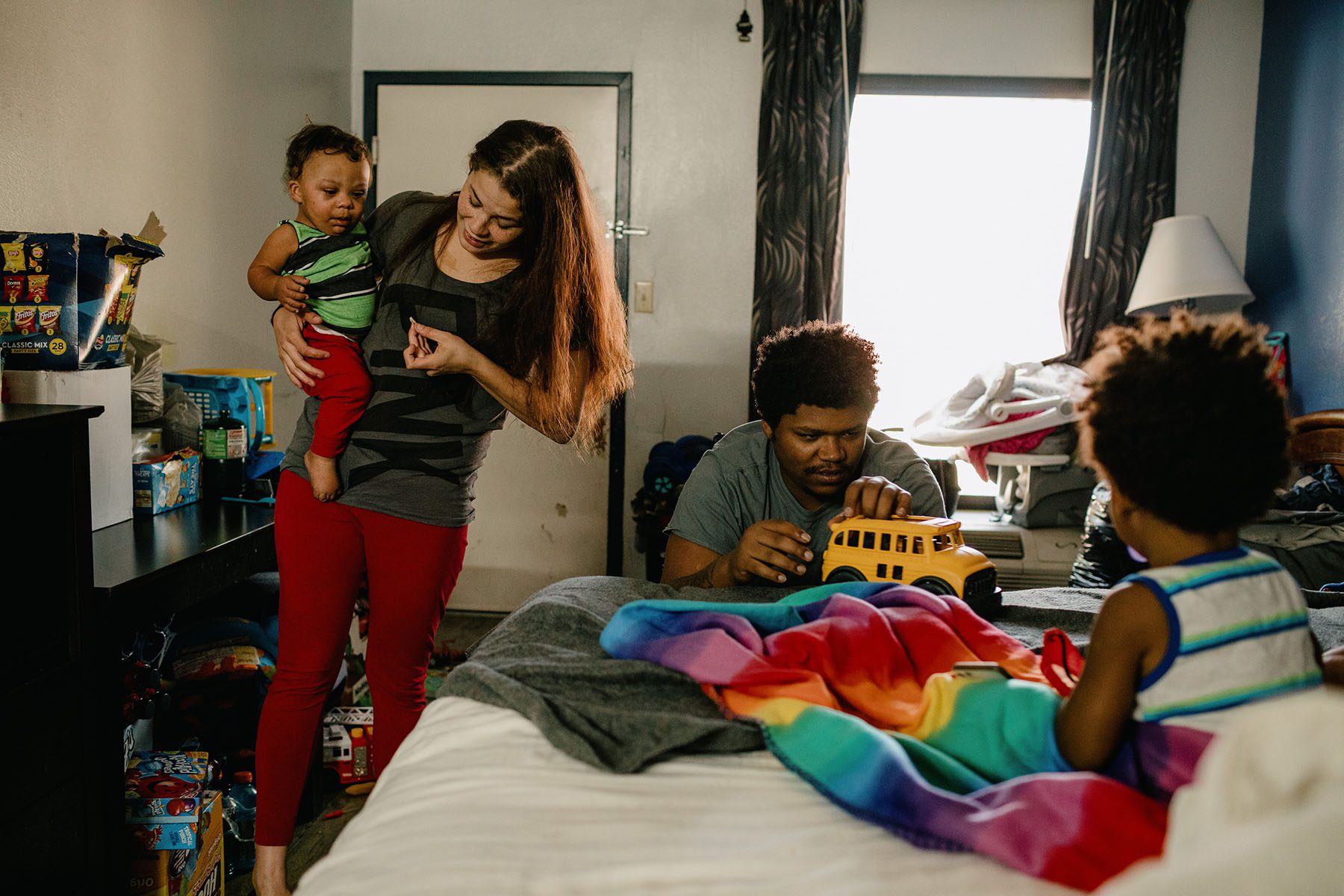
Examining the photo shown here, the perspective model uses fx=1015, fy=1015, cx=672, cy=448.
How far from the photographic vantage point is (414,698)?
1.77m

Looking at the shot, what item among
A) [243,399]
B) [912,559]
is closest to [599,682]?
[912,559]

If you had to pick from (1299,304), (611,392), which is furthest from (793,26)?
(611,392)

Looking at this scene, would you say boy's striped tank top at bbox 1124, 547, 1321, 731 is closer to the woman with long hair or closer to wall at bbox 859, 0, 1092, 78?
the woman with long hair

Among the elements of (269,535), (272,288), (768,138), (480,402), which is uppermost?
(768,138)

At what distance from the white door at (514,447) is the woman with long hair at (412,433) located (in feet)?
7.52

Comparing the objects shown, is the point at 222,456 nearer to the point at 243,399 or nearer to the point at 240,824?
the point at 243,399

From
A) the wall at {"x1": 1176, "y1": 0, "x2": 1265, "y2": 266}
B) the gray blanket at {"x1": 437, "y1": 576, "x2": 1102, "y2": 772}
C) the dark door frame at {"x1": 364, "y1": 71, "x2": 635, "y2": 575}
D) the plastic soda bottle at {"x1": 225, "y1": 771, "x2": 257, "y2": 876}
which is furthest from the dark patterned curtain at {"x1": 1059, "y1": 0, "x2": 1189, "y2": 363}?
the plastic soda bottle at {"x1": 225, "y1": 771, "x2": 257, "y2": 876}

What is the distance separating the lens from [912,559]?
1.55 m

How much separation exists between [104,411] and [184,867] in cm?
83

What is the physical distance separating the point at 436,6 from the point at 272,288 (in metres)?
2.69

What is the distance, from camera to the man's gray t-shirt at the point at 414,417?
1.67 meters

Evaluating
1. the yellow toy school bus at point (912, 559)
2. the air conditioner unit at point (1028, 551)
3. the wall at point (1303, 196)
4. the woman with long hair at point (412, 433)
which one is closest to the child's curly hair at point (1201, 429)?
the yellow toy school bus at point (912, 559)

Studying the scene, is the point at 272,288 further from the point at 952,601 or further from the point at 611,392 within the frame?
the point at 952,601

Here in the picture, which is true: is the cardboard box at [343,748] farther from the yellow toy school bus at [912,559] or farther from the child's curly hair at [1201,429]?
the child's curly hair at [1201,429]
